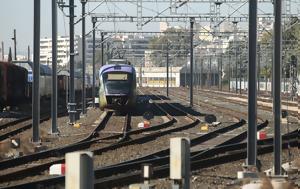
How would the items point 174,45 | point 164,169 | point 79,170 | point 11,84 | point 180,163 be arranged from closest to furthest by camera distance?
point 79,170 → point 180,163 → point 164,169 → point 11,84 → point 174,45

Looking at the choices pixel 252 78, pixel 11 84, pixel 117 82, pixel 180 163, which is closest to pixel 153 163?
pixel 252 78

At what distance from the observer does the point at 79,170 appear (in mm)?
5949

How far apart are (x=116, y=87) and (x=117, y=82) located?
0.32 metres

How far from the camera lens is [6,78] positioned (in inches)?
1549

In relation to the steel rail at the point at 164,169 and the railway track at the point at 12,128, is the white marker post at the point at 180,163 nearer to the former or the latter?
the steel rail at the point at 164,169

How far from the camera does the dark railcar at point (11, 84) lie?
127ft

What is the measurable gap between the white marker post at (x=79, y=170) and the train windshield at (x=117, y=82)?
33.2 metres

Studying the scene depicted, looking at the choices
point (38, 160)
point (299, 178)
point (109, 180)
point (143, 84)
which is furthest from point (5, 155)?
point (143, 84)

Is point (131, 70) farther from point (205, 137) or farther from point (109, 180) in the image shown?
point (109, 180)

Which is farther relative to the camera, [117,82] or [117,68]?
[117,68]

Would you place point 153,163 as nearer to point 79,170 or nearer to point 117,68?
point 79,170

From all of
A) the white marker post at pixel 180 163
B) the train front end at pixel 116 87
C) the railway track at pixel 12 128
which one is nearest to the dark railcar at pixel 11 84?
the railway track at pixel 12 128

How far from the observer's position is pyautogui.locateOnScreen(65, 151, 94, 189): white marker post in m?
5.94

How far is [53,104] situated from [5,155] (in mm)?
6809
